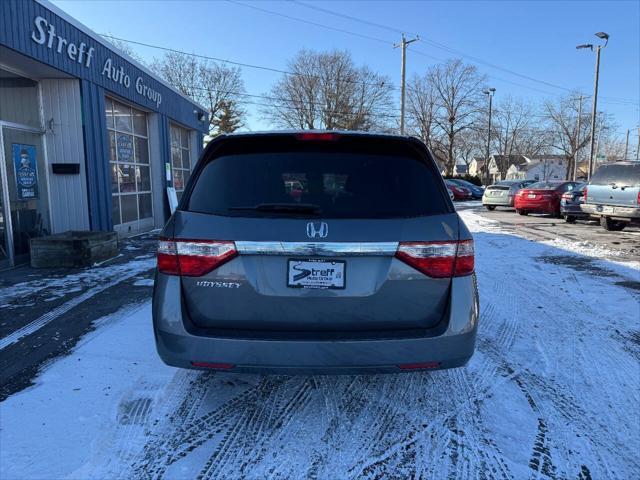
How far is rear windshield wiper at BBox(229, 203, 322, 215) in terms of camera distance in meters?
2.34

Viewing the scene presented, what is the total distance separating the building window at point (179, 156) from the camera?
52.1ft

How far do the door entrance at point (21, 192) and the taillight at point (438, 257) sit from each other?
25.2 feet

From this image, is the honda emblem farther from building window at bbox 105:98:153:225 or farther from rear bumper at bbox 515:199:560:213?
rear bumper at bbox 515:199:560:213

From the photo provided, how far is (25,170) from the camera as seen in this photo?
795 centimetres

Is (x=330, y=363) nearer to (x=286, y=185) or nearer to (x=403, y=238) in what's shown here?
(x=403, y=238)

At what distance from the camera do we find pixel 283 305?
2.27 metres

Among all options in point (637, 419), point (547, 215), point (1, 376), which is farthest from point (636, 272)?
point (547, 215)

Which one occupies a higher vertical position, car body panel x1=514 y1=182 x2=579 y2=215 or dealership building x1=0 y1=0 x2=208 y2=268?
dealership building x1=0 y1=0 x2=208 y2=268

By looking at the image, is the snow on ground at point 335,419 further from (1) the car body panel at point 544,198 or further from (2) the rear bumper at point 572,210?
(1) the car body panel at point 544,198

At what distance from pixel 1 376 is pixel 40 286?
3123mm

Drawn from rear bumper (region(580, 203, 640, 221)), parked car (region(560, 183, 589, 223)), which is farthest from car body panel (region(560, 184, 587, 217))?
rear bumper (region(580, 203, 640, 221))

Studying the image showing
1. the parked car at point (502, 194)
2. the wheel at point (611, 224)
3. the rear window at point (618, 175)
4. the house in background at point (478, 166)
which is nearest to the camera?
the rear window at point (618, 175)

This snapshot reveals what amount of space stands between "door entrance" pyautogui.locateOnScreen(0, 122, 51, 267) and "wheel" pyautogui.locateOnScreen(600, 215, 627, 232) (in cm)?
1438

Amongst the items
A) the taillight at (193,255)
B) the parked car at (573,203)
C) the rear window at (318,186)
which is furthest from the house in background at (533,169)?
the taillight at (193,255)
